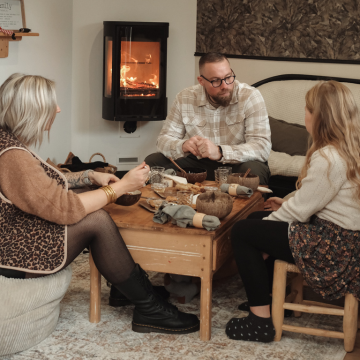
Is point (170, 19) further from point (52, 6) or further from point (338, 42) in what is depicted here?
point (338, 42)

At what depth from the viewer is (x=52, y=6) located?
410 cm

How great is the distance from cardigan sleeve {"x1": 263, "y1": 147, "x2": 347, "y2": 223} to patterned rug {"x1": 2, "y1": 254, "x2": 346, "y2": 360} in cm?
48

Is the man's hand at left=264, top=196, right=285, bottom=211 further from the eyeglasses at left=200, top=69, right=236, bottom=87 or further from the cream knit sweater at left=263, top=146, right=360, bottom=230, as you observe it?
the eyeglasses at left=200, top=69, right=236, bottom=87

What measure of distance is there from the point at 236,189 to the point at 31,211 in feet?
3.17

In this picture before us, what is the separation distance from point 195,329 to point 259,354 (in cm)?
28

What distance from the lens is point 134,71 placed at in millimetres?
4324

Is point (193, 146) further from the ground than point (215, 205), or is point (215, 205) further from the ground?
point (193, 146)

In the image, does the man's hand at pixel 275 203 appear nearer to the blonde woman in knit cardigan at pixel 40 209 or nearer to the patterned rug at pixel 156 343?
the patterned rug at pixel 156 343

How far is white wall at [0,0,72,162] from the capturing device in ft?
12.2

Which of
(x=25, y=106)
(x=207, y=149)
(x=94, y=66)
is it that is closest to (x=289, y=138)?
(x=207, y=149)

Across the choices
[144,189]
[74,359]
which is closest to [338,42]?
[144,189]

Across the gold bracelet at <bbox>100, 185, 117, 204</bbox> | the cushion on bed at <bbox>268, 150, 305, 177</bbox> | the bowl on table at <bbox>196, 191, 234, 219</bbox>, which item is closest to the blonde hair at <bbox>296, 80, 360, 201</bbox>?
the bowl on table at <bbox>196, 191, 234, 219</bbox>

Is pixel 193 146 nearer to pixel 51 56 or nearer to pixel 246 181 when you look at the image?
pixel 246 181

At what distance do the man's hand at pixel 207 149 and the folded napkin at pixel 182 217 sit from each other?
3.50 feet
